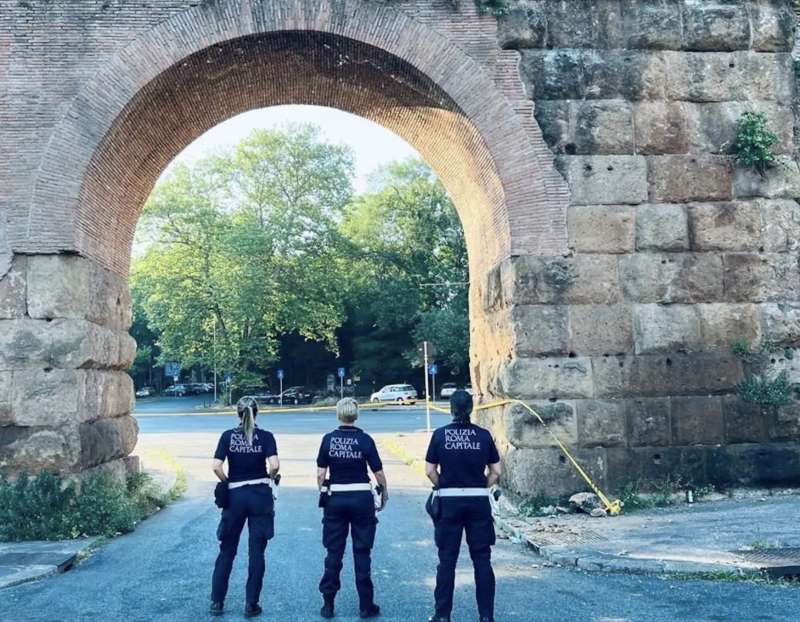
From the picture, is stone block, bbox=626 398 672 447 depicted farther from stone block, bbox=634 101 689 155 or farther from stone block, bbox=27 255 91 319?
stone block, bbox=27 255 91 319

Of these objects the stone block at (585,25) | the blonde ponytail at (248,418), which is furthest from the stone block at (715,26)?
the blonde ponytail at (248,418)

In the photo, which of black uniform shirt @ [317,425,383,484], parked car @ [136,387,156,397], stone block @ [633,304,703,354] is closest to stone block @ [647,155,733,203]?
stone block @ [633,304,703,354]

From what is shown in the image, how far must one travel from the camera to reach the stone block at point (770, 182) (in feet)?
35.1

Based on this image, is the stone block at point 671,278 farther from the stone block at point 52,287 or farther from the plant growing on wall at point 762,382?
the stone block at point 52,287

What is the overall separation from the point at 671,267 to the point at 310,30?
575 cm

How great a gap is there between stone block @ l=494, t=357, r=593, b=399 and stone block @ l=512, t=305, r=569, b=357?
13cm

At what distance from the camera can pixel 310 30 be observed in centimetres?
1031

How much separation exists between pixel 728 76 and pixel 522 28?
2.94 metres

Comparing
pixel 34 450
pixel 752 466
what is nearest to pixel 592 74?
pixel 752 466

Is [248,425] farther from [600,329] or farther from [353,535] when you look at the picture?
[600,329]

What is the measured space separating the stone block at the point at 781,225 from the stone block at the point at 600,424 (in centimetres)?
315

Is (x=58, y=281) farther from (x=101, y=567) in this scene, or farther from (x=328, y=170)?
(x=328, y=170)

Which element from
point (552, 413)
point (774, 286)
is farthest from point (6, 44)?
point (774, 286)

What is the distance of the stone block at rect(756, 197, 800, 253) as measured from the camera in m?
10.6
